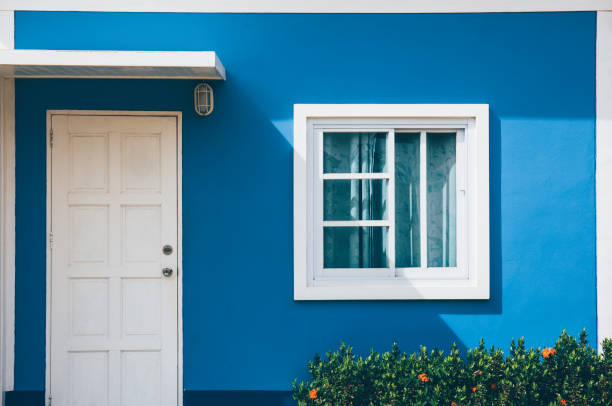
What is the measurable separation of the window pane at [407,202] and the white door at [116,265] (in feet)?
5.86

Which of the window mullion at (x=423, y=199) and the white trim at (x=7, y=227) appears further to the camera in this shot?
the window mullion at (x=423, y=199)

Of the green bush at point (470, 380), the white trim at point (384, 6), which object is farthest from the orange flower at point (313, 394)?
the white trim at point (384, 6)

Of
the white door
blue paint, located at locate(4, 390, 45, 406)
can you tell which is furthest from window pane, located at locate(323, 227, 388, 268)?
blue paint, located at locate(4, 390, 45, 406)

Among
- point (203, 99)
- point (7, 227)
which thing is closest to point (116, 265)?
point (7, 227)

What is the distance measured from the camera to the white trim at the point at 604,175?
173 inches

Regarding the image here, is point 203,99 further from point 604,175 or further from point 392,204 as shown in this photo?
point 604,175

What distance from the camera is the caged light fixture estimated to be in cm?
435

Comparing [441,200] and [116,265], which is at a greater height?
[441,200]

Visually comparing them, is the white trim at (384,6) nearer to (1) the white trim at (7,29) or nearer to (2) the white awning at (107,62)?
(2) the white awning at (107,62)

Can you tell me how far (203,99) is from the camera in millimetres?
4367

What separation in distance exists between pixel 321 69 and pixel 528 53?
1639 millimetres

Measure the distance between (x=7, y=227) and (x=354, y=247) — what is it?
2.72 m

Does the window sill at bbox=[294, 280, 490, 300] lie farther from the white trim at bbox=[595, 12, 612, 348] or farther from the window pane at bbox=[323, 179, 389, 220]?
the white trim at bbox=[595, 12, 612, 348]

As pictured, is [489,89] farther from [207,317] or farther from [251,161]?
[207,317]
